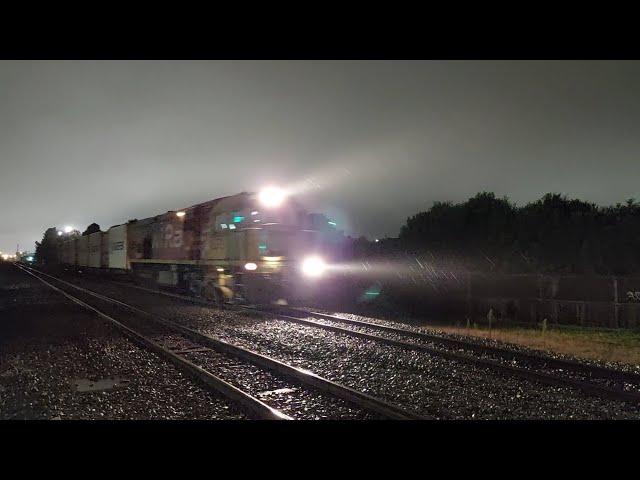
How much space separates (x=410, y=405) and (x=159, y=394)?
3.65 meters

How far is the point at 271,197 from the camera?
16.0 m

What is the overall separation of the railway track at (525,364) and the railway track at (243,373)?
305 cm

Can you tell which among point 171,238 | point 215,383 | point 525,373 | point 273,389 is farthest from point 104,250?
point 525,373

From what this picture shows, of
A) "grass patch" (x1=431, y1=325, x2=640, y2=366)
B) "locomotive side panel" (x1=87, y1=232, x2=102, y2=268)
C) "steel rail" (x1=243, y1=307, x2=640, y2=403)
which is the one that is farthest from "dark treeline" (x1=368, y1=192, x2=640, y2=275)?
"locomotive side panel" (x1=87, y1=232, x2=102, y2=268)

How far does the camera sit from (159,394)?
6.47 m

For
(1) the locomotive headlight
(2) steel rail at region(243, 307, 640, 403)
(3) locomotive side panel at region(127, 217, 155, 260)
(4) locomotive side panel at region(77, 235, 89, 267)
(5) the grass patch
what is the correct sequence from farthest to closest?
Answer: 1. (4) locomotive side panel at region(77, 235, 89, 267)
2. (3) locomotive side panel at region(127, 217, 155, 260)
3. (1) the locomotive headlight
4. (5) the grass patch
5. (2) steel rail at region(243, 307, 640, 403)

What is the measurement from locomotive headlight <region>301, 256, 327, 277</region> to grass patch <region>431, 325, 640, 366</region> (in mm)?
4700

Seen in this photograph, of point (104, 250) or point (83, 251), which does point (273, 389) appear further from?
point (83, 251)

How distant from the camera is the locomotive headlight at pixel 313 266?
15.9m

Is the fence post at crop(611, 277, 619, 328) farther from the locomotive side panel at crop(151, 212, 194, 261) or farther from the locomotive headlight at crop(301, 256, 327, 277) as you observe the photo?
the locomotive side panel at crop(151, 212, 194, 261)

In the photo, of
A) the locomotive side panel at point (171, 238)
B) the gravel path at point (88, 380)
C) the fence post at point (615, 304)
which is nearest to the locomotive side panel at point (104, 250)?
the locomotive side panel at point (171, 238)

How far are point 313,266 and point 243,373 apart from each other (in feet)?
28.2

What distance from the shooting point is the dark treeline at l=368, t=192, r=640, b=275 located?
20297mm
